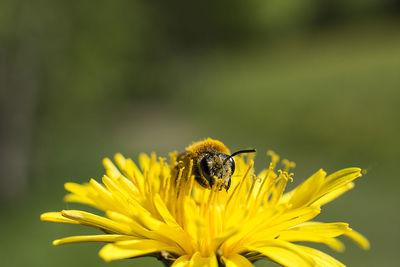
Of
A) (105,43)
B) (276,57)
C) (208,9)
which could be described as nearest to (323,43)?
(276,57)

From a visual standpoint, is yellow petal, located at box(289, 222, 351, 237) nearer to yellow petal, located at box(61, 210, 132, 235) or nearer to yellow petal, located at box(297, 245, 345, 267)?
yellow petal, located at box(297, 245, 345, 267)

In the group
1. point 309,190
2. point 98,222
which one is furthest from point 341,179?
point 98,222

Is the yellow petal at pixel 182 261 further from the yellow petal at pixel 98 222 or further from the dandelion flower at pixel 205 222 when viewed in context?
the yellow petal at pixel 98 222

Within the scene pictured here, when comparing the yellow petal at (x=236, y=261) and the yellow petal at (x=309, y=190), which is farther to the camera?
the yellow petal at (x=309, y=190)

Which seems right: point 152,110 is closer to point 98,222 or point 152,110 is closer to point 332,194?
point 332,194

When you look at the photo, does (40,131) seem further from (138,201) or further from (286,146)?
(138,201)

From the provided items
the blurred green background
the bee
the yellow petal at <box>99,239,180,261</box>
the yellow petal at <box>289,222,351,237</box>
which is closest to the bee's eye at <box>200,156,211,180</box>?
the bee

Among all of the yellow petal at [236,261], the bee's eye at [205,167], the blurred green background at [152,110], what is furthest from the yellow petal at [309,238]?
the blurred green background at [152,110]
